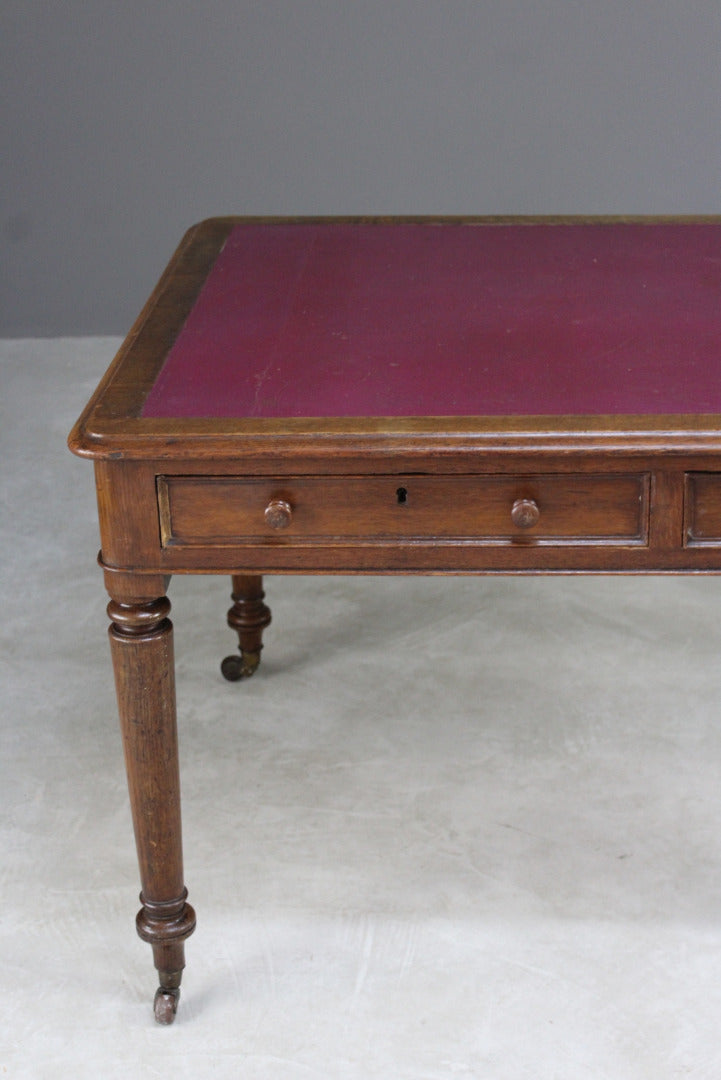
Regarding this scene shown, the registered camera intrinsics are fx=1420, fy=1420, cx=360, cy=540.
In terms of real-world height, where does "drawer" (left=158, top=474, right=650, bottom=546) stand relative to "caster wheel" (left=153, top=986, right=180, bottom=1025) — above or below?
above

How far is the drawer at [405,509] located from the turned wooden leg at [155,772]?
0.16m

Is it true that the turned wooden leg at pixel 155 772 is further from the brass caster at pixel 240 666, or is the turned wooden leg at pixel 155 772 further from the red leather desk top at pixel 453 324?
the brass caster at pixel 240 666

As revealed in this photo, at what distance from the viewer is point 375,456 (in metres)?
1.76

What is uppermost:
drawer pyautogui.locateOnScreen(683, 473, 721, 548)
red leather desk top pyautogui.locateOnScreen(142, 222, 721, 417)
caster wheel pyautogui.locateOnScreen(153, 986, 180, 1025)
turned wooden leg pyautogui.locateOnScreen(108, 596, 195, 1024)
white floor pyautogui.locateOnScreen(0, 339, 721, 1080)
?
red leather desk top pyautogui.locateOnScreen(142, 222, 721, 417)

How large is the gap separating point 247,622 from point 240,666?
0.38 ft

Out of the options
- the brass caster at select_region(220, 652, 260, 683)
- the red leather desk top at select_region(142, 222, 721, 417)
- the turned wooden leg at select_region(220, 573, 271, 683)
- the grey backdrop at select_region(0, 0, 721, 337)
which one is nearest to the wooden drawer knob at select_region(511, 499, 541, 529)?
the red leather desk top at select_region(142, 222, 721, 417)

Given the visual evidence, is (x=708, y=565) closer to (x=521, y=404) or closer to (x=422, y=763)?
(x=521, y=404)

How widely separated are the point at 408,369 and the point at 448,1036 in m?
0.97

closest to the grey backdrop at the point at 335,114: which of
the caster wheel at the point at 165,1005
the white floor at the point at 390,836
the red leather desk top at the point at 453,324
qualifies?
the white floor at the point at 390,836

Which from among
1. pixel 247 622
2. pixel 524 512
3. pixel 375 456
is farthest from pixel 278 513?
pixel 247 622

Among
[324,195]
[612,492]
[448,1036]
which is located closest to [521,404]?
[612,492]

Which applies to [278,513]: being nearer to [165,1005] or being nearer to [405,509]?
[405,509]

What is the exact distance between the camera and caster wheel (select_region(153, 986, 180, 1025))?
209cm

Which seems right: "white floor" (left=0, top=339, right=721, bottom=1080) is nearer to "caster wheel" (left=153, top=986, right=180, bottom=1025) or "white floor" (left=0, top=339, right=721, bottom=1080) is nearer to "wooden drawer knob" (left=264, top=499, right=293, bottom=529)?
"caster wheel" (left=153, top=986, right=180, bottom=1025)
